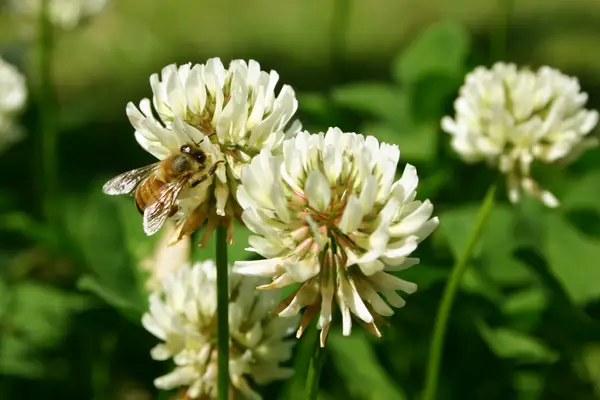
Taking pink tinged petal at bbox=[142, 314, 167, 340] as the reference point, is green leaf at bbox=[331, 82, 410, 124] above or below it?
above

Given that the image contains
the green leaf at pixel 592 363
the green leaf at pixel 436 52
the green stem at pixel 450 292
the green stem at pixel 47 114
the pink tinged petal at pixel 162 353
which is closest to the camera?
the pink tinged petal at pixel 162 353

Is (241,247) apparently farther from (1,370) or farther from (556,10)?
(556,10)

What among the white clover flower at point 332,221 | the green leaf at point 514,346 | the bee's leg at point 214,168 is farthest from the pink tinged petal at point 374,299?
the green leaf at point 514,346

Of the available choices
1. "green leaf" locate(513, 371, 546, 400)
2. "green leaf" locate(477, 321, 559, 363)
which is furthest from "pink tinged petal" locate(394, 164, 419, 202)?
"green leaf" locate(513, 371, 546, 400)

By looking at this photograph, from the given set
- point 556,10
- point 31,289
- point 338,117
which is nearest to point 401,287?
point 338,117

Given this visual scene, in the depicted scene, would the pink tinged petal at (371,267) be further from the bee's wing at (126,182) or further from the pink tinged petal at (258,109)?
the bee's wing at (126,182)

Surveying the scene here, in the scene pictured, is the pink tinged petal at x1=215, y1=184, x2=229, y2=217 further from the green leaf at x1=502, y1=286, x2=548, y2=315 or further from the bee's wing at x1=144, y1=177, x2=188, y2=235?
the green leaf at x1=502, y1=286, x2=548, y2=315

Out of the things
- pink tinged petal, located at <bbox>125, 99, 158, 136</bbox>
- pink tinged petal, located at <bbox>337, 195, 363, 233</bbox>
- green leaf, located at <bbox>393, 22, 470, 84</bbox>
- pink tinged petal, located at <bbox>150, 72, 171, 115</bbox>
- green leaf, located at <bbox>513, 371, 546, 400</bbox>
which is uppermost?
green leaf, located at <bbox>393, 22, 470, 84</bbox>

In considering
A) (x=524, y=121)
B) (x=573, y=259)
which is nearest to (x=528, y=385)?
(x=573, y=259)
